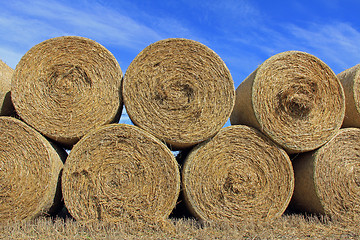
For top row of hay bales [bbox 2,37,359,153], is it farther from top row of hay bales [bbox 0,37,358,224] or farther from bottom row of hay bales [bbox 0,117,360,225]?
bottom row of hay bales [bbox 0,117,360,225]

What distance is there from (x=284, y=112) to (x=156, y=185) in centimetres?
179

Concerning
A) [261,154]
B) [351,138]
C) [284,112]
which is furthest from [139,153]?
[351,138]

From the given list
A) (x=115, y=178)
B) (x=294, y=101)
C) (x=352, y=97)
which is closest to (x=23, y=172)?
(x=115, y=178)

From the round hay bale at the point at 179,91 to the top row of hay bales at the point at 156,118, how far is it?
0.01m

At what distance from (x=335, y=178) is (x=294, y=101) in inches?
43.1

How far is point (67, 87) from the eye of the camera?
381cm

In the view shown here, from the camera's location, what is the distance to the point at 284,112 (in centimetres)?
405

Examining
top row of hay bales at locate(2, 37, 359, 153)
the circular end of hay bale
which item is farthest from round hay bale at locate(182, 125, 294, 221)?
the circular end of hay bale

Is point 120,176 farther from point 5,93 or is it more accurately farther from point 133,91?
point 5,93

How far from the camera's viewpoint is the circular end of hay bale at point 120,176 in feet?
11.9

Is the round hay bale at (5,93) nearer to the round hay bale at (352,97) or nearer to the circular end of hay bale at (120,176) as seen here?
the circular end of hay bale at (120,176)

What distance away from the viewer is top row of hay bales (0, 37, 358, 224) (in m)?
3.67

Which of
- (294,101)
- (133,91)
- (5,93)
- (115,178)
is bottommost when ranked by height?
(115,178)

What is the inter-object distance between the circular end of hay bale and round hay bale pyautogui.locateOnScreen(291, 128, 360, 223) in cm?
172
